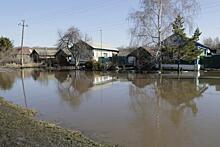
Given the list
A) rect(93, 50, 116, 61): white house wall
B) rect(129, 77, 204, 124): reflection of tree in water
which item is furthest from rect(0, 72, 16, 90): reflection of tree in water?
rect(93, 50, 116, 61): white house wall

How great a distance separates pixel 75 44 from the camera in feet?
169

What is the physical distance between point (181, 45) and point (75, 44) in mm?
20195

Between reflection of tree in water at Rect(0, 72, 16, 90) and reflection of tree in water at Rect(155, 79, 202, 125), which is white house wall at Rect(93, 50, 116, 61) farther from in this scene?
reflection of tree in water at Rect(155, 79, 202, 125)

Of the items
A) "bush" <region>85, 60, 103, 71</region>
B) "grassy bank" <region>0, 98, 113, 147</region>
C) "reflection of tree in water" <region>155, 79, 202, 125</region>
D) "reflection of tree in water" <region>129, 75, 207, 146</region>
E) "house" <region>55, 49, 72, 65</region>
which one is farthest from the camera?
"house" <region>55, 49, 72, 65</region>

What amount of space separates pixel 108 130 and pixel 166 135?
1.78 metres

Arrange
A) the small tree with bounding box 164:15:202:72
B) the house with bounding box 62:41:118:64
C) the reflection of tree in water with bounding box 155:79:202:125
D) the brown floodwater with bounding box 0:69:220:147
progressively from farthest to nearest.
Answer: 1. the house with bounding box 62:41:118:64
2. the small tree with bounding box 164:15:202:72
3. the reflection of tree in water with bounding box 155:79:202:125
4. the brown floodwater with bounding box 0:69:220:147

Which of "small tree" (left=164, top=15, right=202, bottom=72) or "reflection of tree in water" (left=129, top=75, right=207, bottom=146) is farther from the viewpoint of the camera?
"small tree" (left=164, top=15, right=202, bottom=72)

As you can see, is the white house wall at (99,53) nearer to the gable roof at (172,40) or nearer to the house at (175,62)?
the house at (175,62)

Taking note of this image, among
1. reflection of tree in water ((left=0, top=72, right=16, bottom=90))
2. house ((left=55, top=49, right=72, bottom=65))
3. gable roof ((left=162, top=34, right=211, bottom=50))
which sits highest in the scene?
gable roof ((left=162, top=34, right=211, bottom=50))

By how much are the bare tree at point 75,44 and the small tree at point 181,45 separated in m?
18.3

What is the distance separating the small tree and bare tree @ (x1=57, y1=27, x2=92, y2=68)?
1835 cm

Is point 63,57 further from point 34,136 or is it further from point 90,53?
point 34,136

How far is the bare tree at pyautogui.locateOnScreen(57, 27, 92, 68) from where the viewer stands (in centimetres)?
5134

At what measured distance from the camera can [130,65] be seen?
46.9m
